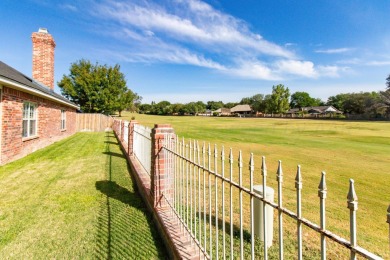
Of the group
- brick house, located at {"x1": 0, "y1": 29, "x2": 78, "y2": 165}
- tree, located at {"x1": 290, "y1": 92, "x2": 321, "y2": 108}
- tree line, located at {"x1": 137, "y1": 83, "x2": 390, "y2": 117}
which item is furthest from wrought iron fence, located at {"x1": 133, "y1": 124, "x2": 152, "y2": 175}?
tree, located at {"x1": 290, "y1": 92, "x2": 321, "y2": 108}

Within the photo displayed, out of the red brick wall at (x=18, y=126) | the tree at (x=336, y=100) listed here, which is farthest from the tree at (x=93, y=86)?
the tree at (x=336, y=100)

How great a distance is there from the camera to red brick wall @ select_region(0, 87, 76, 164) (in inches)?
329

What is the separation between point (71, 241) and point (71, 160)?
257 inches

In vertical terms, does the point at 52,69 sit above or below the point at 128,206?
above

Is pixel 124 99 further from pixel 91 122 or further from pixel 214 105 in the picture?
pixel 214 105

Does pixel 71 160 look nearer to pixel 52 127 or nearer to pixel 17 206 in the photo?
pixel 17 206

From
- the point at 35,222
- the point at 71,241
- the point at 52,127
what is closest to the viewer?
the point at 71,241

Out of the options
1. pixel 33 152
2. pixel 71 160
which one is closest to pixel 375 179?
pixel 71 160

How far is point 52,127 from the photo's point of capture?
14469mm

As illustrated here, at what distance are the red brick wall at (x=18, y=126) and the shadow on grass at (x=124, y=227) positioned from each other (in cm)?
478

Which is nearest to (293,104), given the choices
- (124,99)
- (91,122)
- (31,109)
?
(124,99)

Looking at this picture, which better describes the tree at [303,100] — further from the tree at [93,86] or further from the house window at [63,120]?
the house window at [63,120]

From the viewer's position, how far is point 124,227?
3.98 metres

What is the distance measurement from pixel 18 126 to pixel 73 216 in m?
7.12
